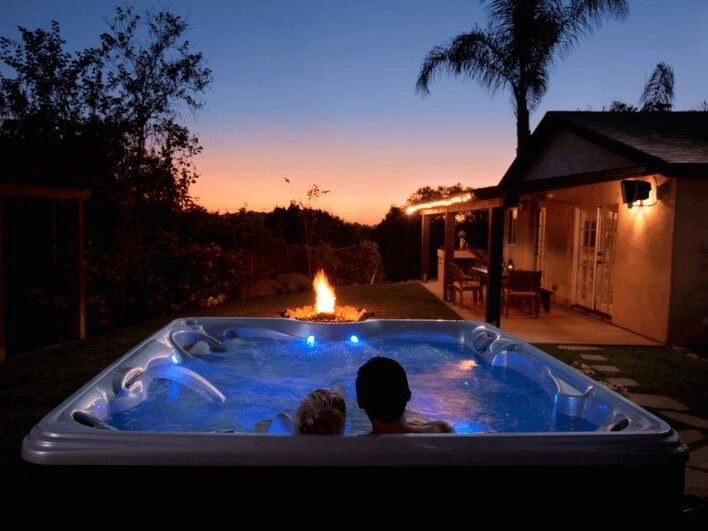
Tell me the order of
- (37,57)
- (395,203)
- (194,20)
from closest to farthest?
(37,57)
(194,20)
(395,203)

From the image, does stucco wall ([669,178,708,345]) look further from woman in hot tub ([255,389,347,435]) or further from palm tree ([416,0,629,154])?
palm tree ([416,0,629,154])

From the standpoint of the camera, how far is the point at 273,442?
252cm

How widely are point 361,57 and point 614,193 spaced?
7.30m

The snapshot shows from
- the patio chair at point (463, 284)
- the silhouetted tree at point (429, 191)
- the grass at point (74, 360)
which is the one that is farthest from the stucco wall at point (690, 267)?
the silhouetted tree at point (429, 191)

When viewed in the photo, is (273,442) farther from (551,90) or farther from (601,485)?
(551,90)

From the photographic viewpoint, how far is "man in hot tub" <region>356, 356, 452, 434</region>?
2.78 m

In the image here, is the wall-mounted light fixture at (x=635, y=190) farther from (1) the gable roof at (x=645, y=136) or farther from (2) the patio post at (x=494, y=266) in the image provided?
(2) the patio post at (x=494, y=266)

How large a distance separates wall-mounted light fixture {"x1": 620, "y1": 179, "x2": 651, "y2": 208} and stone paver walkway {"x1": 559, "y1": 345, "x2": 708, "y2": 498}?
254 cm

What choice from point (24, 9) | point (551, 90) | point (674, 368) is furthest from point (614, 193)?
point (24, 9)

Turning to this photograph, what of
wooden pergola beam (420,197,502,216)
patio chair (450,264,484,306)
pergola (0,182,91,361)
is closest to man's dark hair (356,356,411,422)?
pergola (0,182,91,361)

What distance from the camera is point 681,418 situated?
4.58 m

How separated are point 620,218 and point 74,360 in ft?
26.3

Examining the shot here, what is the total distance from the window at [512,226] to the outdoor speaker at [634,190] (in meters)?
6.15

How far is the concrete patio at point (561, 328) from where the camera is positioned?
7.83 m
